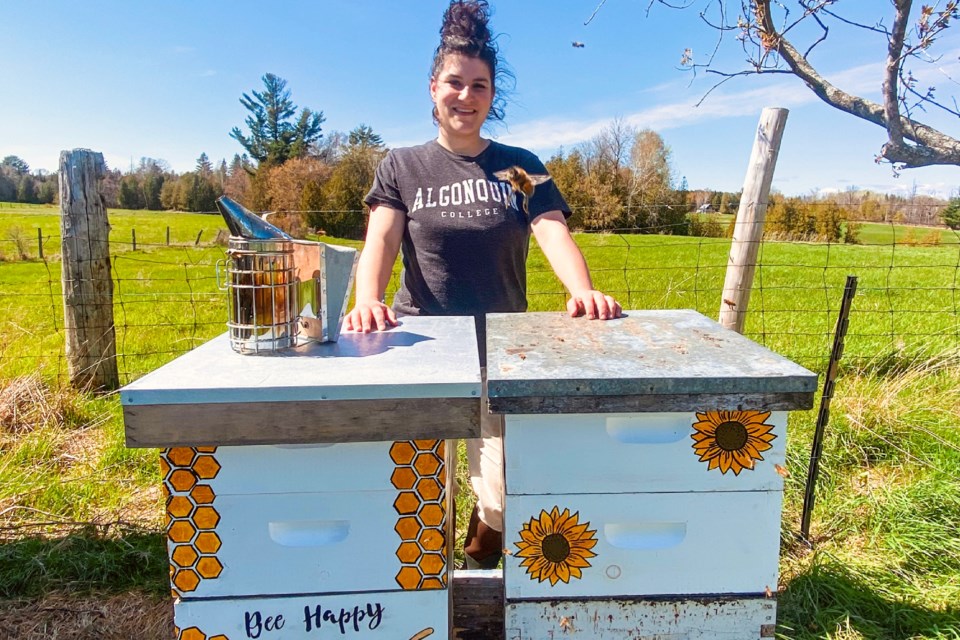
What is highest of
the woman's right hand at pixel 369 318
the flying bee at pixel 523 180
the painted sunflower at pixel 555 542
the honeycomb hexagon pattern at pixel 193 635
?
the flying bee at pixel 523 180

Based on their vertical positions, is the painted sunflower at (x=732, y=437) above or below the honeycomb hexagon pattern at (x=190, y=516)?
above

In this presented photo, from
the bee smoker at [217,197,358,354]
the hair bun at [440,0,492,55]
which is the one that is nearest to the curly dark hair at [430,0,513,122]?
the hair bun at [440,0,492,55]

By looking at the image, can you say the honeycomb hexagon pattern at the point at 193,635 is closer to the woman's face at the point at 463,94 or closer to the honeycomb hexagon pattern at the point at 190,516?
the honeycomb hexagon pattern at the point at 190,516

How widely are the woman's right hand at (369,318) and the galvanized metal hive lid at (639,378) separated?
0.43 meters

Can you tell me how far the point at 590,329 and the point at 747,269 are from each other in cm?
203

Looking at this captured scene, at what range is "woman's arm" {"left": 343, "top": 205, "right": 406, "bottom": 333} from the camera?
198 cm

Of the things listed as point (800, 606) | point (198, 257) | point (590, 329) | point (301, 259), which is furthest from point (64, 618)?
point (198, 257)

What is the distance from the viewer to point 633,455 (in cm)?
144

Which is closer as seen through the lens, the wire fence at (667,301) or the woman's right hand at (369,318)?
the woman's right hand at (369,318)

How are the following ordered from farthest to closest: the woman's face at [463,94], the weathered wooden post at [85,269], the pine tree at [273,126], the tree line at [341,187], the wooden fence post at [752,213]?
1. the pine tree at [273,126]
2. the tree line at [341,187]
3. the weathered wooden post at [85,269]
4. the wooden fence post at [752,213]
5. the woman's face at [463,94]

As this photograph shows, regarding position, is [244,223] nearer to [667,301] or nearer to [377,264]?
[377,264]

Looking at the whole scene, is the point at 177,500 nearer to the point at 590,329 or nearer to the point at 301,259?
the point at 301,259

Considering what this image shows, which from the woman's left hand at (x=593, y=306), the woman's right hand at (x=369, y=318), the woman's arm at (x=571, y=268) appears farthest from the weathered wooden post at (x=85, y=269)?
the woman's left hand at (x=593, y=306)

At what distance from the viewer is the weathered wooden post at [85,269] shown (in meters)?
4.00
